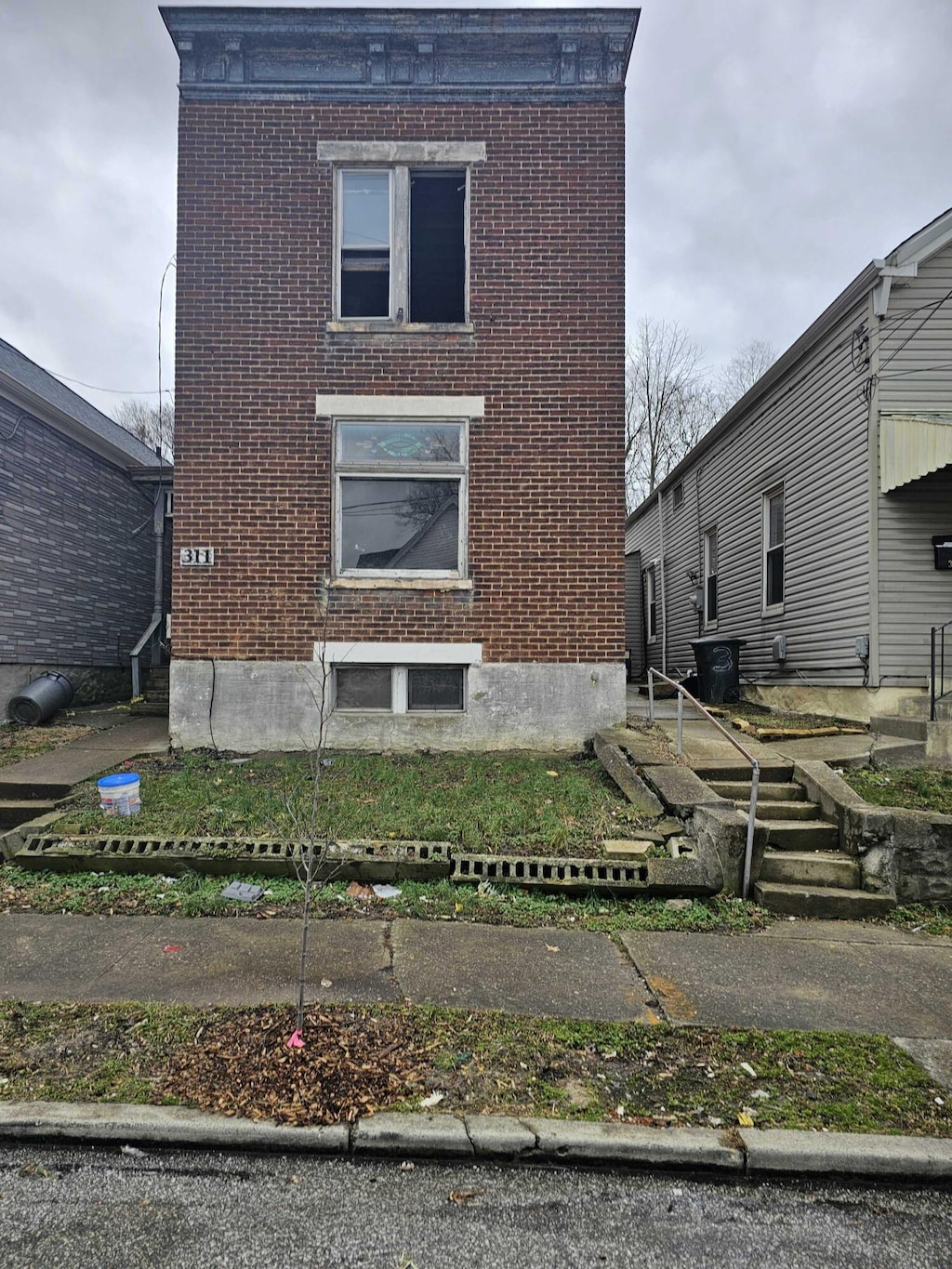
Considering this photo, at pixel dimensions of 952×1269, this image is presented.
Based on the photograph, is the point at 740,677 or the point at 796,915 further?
the point at 740,677

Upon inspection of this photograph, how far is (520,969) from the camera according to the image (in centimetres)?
395

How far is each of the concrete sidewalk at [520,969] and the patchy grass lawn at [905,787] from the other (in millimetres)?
1537

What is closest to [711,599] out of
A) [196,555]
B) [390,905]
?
[196,555]

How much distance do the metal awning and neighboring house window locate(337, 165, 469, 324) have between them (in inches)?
211

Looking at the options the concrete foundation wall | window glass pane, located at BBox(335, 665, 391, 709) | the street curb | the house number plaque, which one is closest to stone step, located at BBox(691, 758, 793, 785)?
the concrete foundation wall

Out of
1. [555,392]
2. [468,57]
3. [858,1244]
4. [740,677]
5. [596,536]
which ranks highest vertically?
[468,57]

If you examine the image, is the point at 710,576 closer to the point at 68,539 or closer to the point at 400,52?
the point at 400,52

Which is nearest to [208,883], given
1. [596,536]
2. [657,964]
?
[657,964]

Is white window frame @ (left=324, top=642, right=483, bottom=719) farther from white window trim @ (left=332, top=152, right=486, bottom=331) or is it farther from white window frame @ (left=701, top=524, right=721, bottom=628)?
white window frame @ (left=701, top=524, right=721, bottom=628)

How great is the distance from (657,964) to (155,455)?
16.8 metres

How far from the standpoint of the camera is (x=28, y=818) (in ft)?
19.9

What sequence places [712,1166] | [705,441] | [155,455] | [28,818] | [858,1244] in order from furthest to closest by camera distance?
[155,455] < [705,441] < [28,818] < [712,1166] < [858,1244]

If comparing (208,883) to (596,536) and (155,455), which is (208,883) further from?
(155,455)

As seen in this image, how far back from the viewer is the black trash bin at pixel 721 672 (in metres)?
11.2
